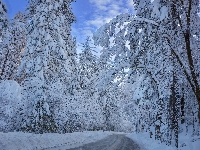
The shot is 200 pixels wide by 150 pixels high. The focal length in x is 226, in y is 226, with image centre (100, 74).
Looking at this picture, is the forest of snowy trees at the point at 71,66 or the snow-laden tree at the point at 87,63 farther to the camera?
the snow-laden tree at the point at 87,63

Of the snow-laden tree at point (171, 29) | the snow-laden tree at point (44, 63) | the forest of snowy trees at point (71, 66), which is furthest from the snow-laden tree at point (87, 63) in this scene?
the snow-laden tree at point (171, 29)

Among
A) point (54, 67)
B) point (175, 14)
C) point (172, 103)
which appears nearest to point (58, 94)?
point (54, 67)

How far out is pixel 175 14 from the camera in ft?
25.2

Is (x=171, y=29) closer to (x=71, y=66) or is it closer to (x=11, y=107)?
(x=71, y=66)

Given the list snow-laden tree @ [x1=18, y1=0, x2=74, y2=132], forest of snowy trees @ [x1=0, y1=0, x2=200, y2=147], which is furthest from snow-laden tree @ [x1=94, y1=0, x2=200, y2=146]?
snow-laden tree @ [x1=18, y1=0, x2=74, y2=132]

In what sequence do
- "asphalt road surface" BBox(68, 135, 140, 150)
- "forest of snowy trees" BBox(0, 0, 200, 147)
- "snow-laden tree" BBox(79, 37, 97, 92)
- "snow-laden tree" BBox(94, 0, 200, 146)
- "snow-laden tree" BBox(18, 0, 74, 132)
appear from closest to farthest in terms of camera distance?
"snow-laden tree" BBox(94, 0, 200, 146) → "forest of snowy trees" BBox(0, 0, 200, 147) → "asphalt road surface" BBox(68, 135, 140, 150) → "snow-laden tree" BBox(18, 0, 74, 132) → "snow-laden tree" BBox(79, 37, 97, 92)

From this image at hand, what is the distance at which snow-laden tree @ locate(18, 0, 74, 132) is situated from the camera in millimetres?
16281

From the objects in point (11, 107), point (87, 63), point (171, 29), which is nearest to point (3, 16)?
point (171, 29)

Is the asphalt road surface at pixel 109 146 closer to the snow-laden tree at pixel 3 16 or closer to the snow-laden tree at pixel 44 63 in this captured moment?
the snow-laden tree at pixel 44 63

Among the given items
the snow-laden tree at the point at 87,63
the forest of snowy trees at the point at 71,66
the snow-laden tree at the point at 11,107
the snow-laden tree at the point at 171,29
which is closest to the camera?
the snow-laden tree at the point at 171,29

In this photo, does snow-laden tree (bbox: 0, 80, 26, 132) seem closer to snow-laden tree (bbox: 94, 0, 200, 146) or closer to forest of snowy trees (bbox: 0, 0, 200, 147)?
forest of snowy trees (bbox: 0, 0, 200, 147)

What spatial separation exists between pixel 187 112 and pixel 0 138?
16557 millimetres

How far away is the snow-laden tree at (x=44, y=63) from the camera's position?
53.4ft

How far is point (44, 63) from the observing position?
667 inches
